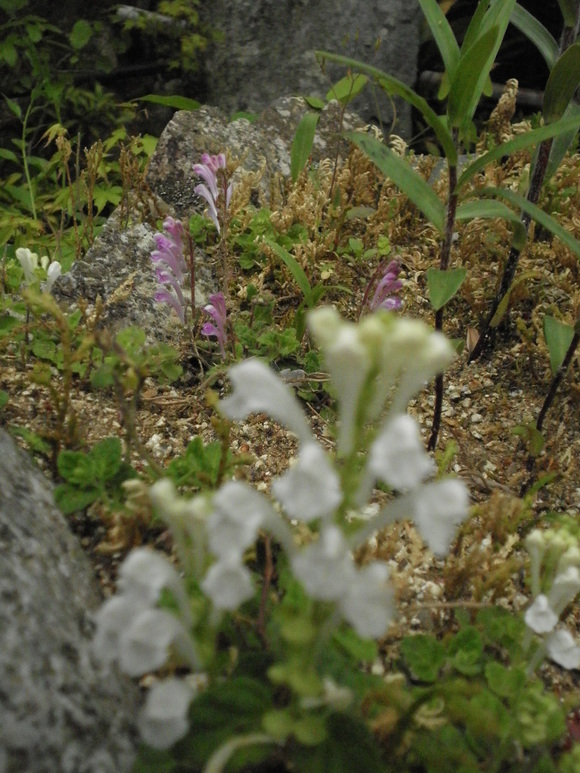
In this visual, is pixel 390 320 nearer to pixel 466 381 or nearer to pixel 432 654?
pixel 432 654

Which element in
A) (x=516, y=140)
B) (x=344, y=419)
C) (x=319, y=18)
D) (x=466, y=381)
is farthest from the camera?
(x=319, y=18)

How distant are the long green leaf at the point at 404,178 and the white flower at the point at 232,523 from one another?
3.39 ft

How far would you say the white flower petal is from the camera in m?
0.76

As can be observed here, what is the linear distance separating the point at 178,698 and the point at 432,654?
1.76 ft

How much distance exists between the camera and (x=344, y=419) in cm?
87

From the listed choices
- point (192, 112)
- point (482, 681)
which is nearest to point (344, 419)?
point (482, 681)

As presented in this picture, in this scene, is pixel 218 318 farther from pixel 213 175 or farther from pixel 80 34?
pixel 80 34

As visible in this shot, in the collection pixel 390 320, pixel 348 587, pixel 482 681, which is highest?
pixel 390 320

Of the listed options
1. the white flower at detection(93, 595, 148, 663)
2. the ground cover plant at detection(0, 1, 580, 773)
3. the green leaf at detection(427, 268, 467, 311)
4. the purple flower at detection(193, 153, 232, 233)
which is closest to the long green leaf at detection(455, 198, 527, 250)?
the ground cover plant at detection(0, 1, 580, 773)

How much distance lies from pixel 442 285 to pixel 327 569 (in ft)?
3.05

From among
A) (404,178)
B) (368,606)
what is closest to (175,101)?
(404,178)

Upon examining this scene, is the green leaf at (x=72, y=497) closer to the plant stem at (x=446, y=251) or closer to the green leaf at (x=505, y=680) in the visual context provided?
the green leaf at (x=505, y=680)

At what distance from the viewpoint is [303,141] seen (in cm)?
243

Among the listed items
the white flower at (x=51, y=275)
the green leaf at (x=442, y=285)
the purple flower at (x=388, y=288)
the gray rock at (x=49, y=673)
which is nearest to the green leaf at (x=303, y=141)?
the purple flower at (x=388, y=288)
